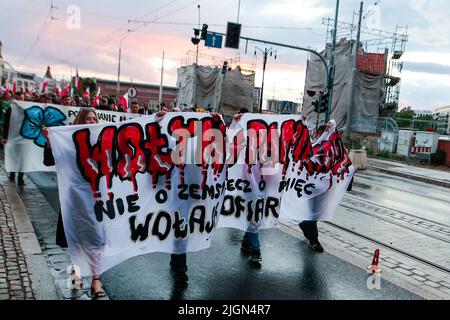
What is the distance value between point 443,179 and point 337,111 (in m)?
15.2

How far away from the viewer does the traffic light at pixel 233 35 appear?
1966 cm

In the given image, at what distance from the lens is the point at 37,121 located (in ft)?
30.5

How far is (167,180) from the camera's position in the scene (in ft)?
15.9

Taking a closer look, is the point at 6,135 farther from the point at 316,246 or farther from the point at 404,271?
the point at 404,271

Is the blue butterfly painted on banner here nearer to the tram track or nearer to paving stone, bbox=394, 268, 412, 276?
the tram track

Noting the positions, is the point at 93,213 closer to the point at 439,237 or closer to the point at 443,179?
the point at 439,237

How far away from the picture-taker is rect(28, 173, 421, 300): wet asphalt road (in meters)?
4.57

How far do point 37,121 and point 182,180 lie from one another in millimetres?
5797

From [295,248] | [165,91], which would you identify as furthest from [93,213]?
[165,91]

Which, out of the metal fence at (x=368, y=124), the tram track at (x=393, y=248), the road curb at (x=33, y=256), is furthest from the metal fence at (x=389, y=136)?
the road curb at (x=33, y=256)

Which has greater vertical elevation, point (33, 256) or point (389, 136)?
point (389, 136)

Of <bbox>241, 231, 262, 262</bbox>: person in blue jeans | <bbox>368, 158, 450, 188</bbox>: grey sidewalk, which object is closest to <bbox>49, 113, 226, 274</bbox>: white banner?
<bbox>241, 231, 262, 262</bbox>: person in blue jeans

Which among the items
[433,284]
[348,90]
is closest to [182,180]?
[433,284]
